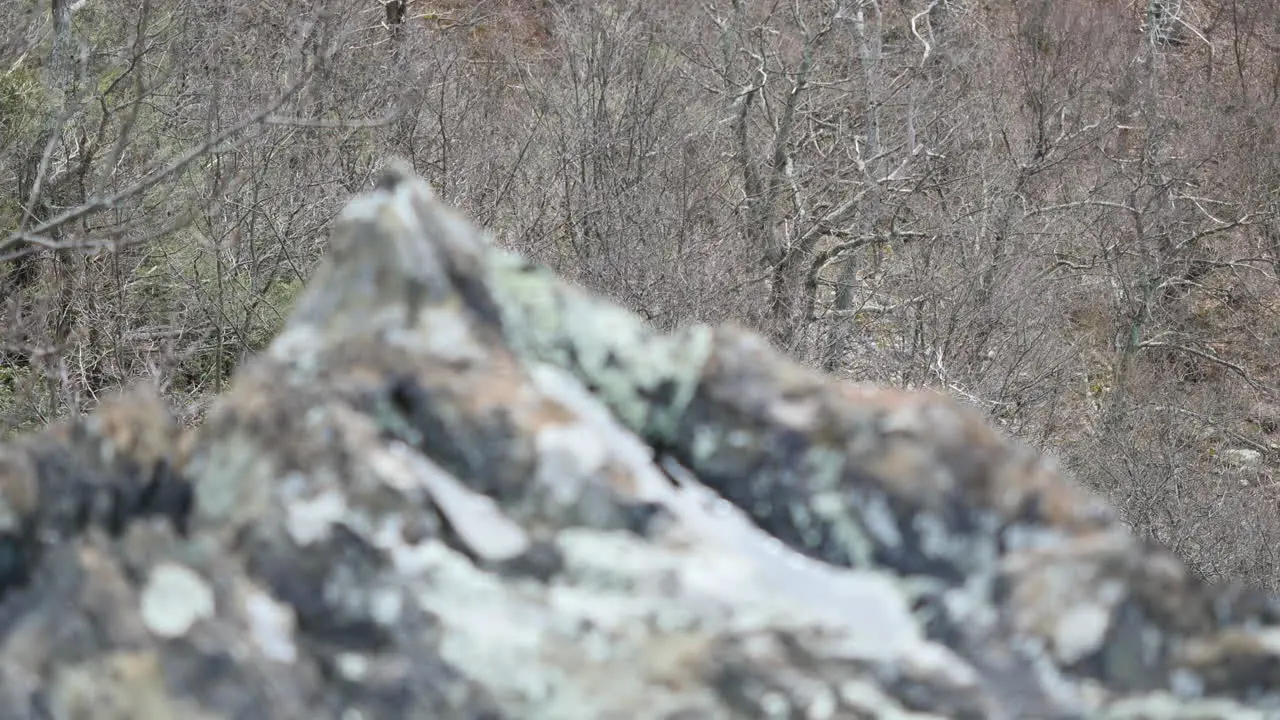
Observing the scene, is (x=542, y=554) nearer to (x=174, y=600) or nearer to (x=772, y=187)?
(x=174, y=600)

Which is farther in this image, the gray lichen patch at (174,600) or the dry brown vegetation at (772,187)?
the dry brown vegetation at (772,187)

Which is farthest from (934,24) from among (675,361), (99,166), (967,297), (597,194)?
(675,361)

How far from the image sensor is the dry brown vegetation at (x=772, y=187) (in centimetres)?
867

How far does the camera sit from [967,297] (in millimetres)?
13273

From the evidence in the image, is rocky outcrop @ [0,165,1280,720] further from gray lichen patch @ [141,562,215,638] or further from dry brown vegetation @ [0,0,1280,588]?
dry brown vegetation @ [0,0,1280,588]

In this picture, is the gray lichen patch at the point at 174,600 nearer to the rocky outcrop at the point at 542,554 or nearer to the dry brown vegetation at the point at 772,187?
the rocky outcrop at the point at 542,554

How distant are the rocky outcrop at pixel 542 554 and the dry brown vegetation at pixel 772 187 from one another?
2.55 meters

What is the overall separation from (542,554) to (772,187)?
42.6 ft

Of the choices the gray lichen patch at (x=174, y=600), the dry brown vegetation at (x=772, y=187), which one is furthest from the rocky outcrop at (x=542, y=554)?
the dry brown vegetation at (x=772, y=187)

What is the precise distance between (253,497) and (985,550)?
0.85 metres

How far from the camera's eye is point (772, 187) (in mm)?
14211

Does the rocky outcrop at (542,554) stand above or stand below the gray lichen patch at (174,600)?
above

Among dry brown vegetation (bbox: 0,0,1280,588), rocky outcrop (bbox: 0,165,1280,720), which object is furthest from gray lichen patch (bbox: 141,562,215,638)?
dry brown vegetation (bbox: 0,0,1280,588)

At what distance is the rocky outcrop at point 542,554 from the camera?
4.52ft
